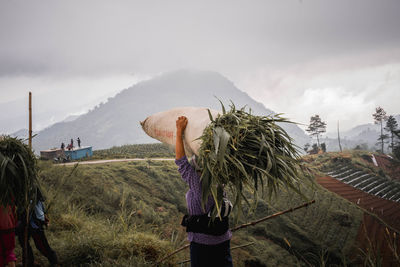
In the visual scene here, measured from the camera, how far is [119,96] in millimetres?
179625

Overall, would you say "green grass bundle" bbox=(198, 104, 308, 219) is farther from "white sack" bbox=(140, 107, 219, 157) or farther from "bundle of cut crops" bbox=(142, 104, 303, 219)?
"white sack" bbox=(140, 107, 219, 157)

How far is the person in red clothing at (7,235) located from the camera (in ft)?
5.35

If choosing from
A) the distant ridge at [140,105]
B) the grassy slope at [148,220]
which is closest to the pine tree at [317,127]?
the grassy slope at [148,220]

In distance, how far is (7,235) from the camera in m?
1.65

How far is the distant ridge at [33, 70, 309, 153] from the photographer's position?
396 ft

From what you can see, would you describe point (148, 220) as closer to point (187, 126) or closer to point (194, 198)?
point (194, 198)

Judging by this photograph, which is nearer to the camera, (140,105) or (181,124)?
(181,124)

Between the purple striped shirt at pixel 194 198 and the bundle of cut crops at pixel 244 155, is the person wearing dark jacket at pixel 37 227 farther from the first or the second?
the bundle of cut crops at pixel 244 155

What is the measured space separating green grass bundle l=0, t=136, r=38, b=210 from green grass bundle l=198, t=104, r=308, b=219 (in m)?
1.12

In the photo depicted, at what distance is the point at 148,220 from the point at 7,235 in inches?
163

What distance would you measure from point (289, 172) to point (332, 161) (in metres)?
10.6

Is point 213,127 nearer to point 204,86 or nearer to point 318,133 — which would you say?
point 318,133

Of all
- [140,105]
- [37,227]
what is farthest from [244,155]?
[140,105]

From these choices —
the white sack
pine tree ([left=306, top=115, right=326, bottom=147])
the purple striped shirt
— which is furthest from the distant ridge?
the purple striped shirt
